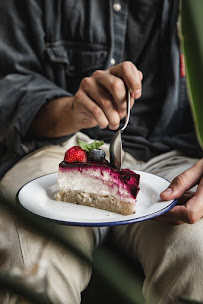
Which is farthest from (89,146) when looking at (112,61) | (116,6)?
(116,6)

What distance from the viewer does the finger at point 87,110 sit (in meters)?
0.87

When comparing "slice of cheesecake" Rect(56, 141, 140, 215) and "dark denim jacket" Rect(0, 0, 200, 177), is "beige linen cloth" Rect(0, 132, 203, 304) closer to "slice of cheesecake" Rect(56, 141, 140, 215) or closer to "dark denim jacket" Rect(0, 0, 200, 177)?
"slice of cheesecake" Rect(56, 141, 140, 215)

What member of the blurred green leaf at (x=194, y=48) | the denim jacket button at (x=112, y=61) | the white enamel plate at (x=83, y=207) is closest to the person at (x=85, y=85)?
the denim jacket button at (x=112, y=61)

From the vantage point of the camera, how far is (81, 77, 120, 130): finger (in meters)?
0.85

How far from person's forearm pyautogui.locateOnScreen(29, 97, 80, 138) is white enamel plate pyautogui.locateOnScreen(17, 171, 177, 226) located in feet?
0.69

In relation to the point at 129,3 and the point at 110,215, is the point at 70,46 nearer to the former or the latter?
the point at 129,3

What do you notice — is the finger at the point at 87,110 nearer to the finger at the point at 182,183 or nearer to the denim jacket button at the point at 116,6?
the finger at the point at 182,183

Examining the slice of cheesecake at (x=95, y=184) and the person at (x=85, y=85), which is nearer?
the slice of cheesecake at (x=95, y=184)

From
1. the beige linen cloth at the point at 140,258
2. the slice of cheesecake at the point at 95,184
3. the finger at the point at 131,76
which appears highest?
the finger at the point at 131,76

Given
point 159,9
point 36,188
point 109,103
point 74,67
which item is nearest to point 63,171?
point 36,188

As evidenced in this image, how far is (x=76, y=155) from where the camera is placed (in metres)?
0.83

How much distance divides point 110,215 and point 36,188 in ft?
0.62

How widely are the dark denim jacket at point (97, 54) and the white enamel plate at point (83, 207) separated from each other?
1.03 ft

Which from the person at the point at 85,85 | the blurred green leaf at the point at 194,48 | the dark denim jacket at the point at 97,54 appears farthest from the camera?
the dark denim jacket at the point at 97,54
